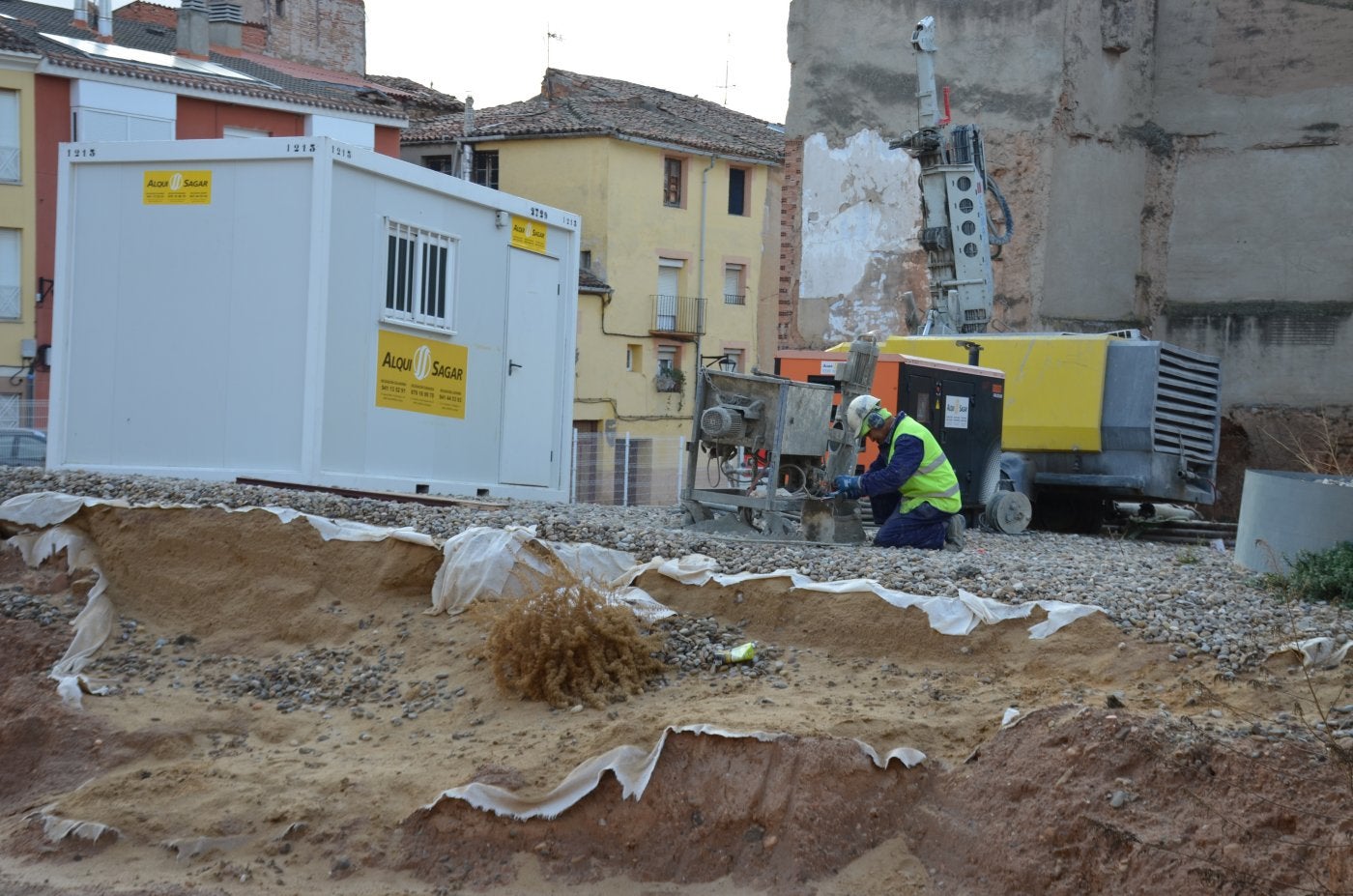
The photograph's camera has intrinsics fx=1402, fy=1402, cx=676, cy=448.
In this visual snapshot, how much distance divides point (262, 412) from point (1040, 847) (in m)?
7.17

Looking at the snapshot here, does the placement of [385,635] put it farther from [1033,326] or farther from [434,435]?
[1033,326]

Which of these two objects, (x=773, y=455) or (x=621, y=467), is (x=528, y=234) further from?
(x=621, y=467)

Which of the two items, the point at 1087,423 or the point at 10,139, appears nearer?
the point at 1087,423

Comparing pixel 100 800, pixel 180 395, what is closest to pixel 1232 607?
pixel 100 800

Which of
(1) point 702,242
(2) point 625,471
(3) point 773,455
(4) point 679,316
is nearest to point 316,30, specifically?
(1) point 702,242

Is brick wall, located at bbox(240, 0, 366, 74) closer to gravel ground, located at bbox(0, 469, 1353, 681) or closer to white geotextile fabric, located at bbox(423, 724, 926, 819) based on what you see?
gravel ground, located at bbox(0, 469, 1353, 681)

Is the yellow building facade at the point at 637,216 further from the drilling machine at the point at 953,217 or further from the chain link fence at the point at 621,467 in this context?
the drilling machine at the point at 953,217

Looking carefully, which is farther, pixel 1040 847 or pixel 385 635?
pixel 385 635

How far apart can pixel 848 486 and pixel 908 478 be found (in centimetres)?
57

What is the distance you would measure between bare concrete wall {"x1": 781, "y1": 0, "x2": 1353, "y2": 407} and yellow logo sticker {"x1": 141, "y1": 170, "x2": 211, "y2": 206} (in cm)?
1518

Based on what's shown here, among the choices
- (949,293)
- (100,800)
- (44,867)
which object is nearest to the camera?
(44,867)

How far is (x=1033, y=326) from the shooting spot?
2316cm

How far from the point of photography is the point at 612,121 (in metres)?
44.4

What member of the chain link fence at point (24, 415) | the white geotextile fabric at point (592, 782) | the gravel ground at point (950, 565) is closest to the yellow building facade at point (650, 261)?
the chain link fence at point (24, 415)
